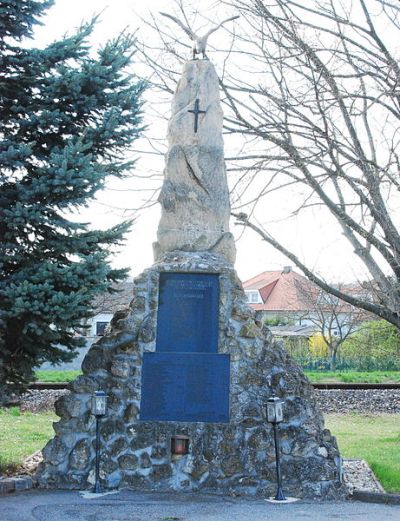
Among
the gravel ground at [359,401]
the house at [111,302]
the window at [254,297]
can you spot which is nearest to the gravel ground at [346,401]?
the gravel ground at [359,401]

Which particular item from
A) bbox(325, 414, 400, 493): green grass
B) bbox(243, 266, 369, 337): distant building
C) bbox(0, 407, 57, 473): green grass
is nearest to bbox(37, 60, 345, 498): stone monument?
bbox(325, 414, 400, 493): green grass

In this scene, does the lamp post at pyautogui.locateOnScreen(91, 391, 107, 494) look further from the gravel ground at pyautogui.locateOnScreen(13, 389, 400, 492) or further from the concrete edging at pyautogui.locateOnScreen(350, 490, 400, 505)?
the gravel ground at pyautogui.locateOnScreen(13, 389, 400, 492)

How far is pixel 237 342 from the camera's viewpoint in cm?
884

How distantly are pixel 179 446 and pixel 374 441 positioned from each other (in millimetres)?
5736

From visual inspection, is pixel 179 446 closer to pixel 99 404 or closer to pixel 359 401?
pixel 99 404

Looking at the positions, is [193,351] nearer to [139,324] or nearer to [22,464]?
[139,324]

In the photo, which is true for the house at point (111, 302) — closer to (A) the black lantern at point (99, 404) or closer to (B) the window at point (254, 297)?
(A) the black lantern at point (99, 404)

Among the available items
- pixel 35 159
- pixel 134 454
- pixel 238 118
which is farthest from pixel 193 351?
pixel 238 118

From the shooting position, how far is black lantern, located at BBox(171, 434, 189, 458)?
8555 mm

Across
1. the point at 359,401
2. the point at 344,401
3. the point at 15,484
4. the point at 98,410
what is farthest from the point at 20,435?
the point at 359,401

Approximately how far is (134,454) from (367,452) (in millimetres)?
4560

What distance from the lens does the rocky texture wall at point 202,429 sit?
8.49 metres

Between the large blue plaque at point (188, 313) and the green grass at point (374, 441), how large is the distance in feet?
9.06

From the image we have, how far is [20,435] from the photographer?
12695 mm
